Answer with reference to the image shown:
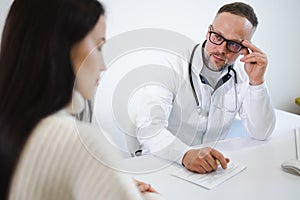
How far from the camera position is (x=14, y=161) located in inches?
21.5

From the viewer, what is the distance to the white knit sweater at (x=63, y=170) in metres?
0.53

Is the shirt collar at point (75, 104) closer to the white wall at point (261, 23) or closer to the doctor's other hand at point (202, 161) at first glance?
the doctor's other hand at point (202, 161)

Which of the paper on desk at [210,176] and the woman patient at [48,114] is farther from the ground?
the woman patient at [48,114]

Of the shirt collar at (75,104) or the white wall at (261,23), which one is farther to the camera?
the white wall at (261,23)

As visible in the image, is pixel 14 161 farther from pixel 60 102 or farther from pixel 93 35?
pixel 93 35

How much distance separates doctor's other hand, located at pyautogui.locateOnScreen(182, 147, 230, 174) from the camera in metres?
1.13

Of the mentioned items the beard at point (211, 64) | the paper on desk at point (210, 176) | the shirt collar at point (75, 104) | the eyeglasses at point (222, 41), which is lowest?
the paper on desk at point (210, 176)

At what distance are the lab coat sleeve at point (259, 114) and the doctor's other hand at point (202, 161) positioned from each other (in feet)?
1.26

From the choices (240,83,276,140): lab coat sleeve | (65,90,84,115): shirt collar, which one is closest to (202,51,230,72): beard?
(240,83,276,140): lab coat sleeve

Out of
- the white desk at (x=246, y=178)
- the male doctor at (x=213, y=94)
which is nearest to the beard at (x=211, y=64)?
the male doctor at (x=213, y=94)

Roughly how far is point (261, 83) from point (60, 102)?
1.20 metres

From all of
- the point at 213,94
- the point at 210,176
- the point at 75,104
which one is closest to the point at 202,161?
the point at 210,176

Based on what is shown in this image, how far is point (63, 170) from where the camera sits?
53 centimetres

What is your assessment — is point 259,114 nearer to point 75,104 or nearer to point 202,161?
point 202,161
